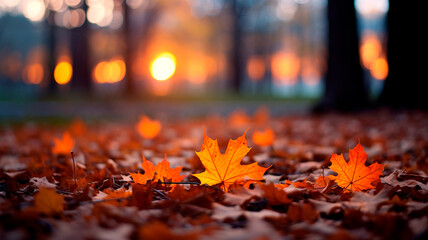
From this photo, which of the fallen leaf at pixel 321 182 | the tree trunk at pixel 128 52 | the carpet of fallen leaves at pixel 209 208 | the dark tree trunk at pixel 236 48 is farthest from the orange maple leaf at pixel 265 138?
the dark tree trunk at pixel 236 48

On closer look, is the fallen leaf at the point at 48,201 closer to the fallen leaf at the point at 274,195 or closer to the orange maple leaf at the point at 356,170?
the fallen leaf at the point at 274,195

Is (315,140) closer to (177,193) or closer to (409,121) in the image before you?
(409,121)

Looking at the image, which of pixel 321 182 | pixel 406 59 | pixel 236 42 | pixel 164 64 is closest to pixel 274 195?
pixel 321 182

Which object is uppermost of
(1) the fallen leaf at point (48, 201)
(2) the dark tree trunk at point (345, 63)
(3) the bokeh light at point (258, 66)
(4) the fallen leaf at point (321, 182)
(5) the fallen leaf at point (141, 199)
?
(3) the bokeh light at point (258, 66)

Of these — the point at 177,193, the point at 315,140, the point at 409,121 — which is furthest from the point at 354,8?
the point at 177,193

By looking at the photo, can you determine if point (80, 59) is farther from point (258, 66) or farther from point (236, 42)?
point (258, 66)

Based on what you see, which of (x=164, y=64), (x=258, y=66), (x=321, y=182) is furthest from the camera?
(x=164, y=64)
